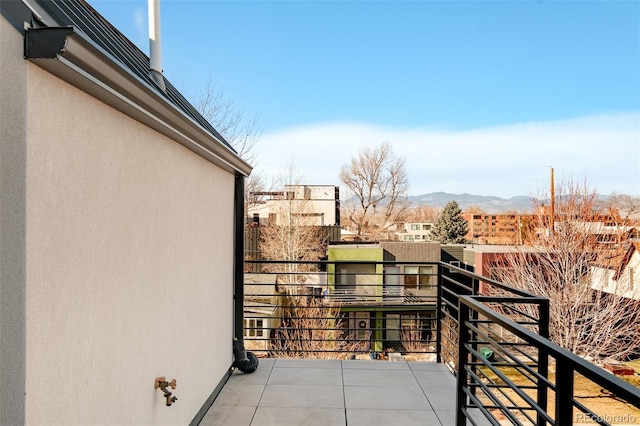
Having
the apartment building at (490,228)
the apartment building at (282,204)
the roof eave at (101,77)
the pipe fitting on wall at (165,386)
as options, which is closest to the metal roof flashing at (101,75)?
the roof eave at (101,77)

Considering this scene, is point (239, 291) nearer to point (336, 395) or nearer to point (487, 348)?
point (336, 395)

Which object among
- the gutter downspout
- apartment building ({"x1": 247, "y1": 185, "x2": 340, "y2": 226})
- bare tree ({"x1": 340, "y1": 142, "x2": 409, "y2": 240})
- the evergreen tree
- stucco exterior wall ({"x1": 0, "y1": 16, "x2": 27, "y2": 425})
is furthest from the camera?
the evergreen tree

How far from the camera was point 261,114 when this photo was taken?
1114 cm

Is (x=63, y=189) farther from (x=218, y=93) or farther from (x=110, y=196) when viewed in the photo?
(x=218, y=93)

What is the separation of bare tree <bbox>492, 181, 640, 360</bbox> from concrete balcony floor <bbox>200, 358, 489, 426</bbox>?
9.17 m

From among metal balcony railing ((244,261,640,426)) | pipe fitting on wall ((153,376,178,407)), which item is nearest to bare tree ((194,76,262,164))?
metal balcony railing ((244,261,640,426))

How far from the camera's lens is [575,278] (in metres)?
11.4

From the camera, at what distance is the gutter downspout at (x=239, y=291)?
11.6 feet

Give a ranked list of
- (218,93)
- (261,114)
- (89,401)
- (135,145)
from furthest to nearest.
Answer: (261,114)
(218,93)
(135,145)
(89,401)

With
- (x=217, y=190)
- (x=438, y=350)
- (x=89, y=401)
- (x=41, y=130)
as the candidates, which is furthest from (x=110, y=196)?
(x=438, y=350)

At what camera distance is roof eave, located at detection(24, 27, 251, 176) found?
1.04m

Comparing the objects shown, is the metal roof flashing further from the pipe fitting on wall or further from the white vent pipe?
the pipe fitting on wall

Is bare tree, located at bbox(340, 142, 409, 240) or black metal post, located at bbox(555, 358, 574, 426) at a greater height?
bare tree, located at bbox(340, 142, 409, 240)

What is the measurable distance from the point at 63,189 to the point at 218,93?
9.59 meters
